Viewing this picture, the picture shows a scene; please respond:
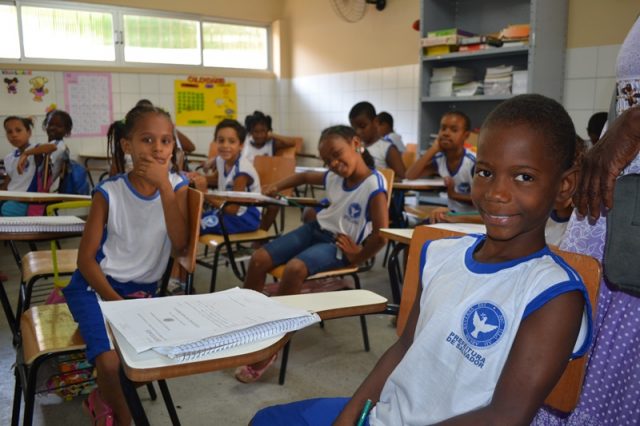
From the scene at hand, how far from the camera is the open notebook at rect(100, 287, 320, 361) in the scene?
31.7 inches

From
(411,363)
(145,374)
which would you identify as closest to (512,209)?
(411,363)

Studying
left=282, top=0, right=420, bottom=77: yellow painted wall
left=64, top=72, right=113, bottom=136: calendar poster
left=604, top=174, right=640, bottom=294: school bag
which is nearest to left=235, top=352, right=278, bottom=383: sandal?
left=604, top=174, right=640, bottom=294: school bag

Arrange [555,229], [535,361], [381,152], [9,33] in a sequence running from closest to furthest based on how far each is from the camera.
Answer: [535,361], [555,229], [381,152], [9,33]

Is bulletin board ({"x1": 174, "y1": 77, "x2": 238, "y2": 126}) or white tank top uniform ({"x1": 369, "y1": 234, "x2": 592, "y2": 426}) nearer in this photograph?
white tank top uniform ({"x1": 369, "y1": 234, "x2": 592, "y2": 426})

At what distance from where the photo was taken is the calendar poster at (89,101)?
6051 millimetres

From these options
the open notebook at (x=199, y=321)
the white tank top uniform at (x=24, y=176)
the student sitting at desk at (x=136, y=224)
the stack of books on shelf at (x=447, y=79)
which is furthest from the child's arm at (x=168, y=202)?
the stack of books on shelf at (x=447, y=79)

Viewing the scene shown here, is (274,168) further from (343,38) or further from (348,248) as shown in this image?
(343,38)

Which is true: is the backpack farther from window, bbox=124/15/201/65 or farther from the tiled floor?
window, bbox=124/15/201/65

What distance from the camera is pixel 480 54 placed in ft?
13.5

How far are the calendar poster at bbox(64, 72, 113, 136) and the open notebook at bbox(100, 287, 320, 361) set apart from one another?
5.78m

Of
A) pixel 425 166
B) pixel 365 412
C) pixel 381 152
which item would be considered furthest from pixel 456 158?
pixel 365 412

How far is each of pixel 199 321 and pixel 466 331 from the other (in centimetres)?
44

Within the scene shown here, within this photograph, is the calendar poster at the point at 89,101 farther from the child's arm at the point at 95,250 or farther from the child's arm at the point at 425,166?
the child's arm at the point at 95,250

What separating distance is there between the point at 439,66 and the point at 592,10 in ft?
4.16
